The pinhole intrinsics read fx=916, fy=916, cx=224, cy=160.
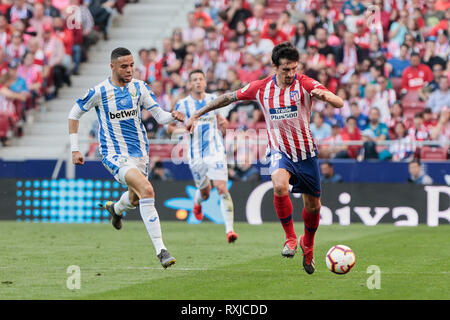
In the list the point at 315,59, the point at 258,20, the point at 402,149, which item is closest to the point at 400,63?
the point at 315,59

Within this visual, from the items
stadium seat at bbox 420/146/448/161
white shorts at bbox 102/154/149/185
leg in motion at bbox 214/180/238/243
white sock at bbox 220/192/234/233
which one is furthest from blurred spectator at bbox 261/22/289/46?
white shorts at bbox 102/154/149/185

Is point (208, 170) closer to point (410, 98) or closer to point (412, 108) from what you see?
point (412, 108)

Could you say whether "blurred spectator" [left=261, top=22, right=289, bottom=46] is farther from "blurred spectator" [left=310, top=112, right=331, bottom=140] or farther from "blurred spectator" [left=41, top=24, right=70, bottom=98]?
"blurred spectator" [left=41, top=24, right=70, bottom=98]

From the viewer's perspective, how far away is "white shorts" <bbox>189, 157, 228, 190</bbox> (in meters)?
14.2

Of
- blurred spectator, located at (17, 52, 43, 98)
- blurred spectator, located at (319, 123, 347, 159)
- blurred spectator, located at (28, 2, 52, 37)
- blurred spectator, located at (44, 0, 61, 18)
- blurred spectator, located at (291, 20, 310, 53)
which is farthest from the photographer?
blurred spectator, located at (44, 0, 61, 18)

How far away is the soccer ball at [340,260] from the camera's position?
30.0 ft

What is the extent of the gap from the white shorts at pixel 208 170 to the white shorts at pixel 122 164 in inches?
138

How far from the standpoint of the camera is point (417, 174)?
17000 millimetres

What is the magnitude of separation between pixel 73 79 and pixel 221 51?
4470 mm

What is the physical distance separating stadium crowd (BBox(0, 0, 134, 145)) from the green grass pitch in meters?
6.52

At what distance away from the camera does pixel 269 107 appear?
989cm

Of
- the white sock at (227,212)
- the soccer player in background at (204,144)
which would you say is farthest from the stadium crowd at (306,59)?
the white sock at (227,212)

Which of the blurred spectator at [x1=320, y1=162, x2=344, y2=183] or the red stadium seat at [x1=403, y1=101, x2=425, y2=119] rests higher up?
the red stadium seat at [x1=403, y1=101, x2=425, y2=119]

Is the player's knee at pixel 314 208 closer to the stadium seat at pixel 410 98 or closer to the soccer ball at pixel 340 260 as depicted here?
the soccer ball at pixel 340 260
